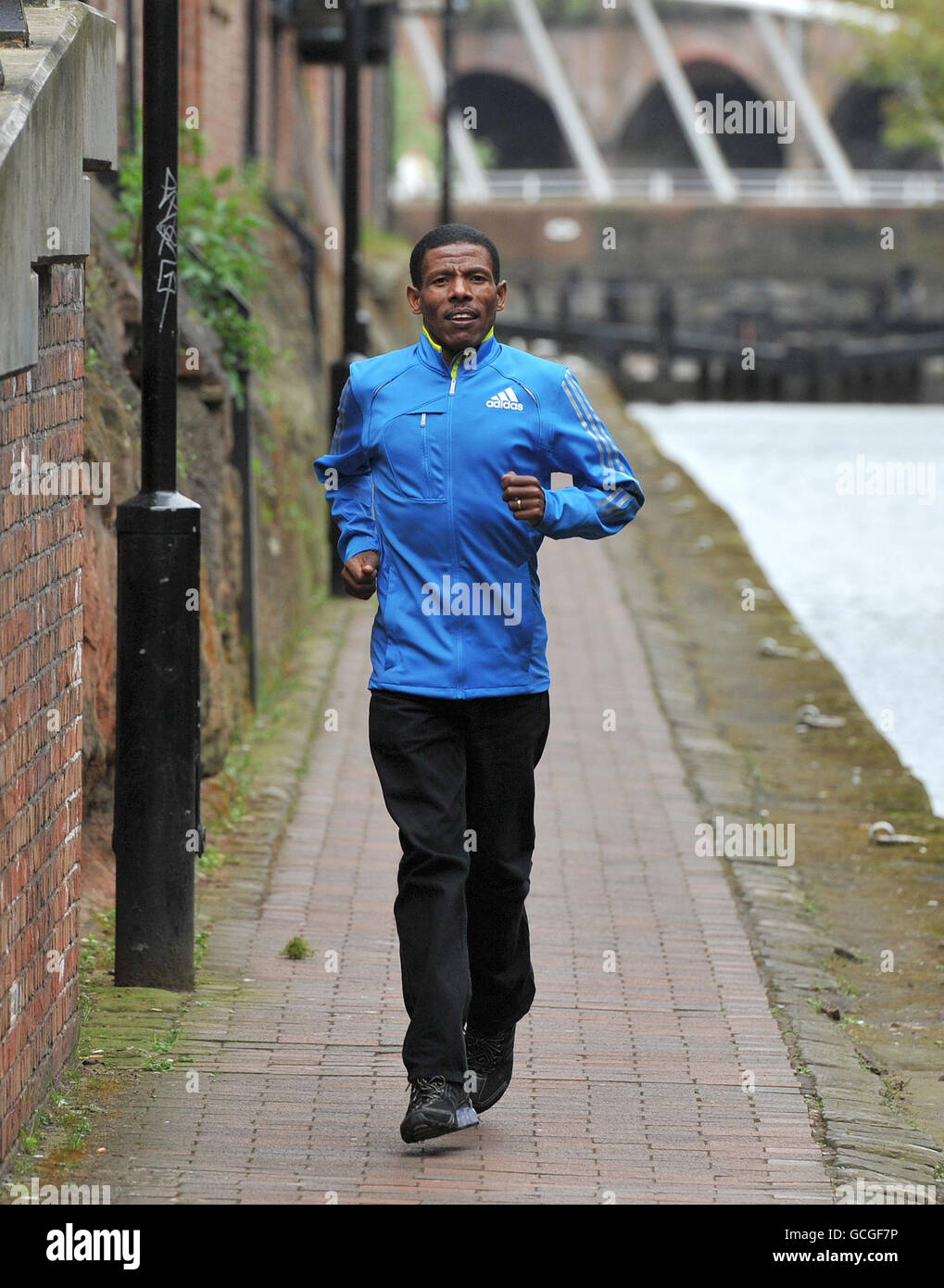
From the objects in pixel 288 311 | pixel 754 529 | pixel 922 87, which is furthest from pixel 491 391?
pixel 922 87

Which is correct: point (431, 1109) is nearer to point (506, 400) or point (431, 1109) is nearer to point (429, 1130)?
point (429, 1130)

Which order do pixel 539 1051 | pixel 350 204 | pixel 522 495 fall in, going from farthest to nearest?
pixel 350 204
pixel 539 1051
pixel 522 495

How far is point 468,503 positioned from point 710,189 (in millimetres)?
53173

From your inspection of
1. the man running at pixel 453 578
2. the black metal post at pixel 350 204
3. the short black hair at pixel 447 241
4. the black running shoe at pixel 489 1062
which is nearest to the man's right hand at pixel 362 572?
the man running at pixel 453 578

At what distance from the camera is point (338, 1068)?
18.1ft

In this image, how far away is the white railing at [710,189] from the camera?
2105 inches

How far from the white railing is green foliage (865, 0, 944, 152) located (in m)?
2.42

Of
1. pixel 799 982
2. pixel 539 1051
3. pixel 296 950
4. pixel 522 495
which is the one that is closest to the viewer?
pixel 522 495

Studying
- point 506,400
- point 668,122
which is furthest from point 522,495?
point 668,122

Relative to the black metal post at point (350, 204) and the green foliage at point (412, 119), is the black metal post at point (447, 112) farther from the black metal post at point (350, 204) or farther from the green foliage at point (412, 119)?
the green foliage at point (412, 119)

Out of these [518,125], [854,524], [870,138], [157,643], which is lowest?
[854,524]

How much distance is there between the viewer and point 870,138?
62.7 meters

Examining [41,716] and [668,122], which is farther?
[668,122]
